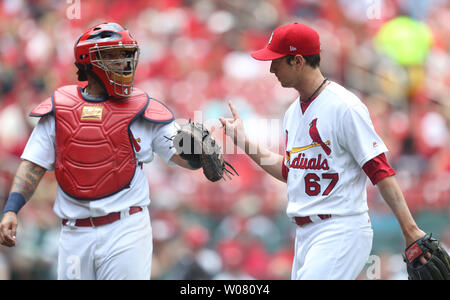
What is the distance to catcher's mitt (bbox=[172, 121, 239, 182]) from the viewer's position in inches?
128

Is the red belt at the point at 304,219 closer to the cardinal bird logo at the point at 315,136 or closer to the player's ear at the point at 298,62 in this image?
the cardinal bird logo at the point at 315,136

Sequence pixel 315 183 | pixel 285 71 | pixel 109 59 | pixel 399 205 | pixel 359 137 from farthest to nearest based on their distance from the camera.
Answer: pixel 109 59 → pixel 285 71 → pixel 315 183 → pixel 359 137 → pixel 399 205

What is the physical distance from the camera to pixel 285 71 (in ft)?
10.7

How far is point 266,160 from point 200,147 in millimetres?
517

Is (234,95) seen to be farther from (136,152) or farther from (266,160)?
(136,152)

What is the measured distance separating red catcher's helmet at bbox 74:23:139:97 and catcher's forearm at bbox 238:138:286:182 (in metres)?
0.77

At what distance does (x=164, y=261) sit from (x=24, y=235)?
5.34 feet

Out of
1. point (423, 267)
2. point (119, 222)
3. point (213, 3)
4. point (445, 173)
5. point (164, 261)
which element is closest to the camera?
point (423, 267)

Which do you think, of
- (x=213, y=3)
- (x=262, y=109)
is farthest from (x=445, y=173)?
(x=213, y=3)

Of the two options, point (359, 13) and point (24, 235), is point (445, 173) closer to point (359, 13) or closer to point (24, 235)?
point (359, 13)

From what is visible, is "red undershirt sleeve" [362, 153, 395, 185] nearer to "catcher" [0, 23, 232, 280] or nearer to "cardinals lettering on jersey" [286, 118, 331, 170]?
"cardinals lettering on jersey" [286, 118, 331, 170]

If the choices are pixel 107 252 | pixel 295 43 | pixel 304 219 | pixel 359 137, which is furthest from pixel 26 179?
pixel 359 137

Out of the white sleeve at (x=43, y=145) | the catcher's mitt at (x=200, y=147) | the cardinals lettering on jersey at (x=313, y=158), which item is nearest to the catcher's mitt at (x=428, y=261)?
the cardinals lettering on jersey at (x=313, y=158)

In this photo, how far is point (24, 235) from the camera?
271 inches
